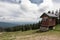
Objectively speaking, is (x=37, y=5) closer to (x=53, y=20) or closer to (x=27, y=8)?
(x=27, y=8)

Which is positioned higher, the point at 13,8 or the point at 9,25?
the point at 13,8

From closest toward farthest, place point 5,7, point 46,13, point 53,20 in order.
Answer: point 5,7
point 46,13
point 53,20

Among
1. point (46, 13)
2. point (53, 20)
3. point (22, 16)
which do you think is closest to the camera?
point (22, 16)

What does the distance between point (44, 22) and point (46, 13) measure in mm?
1427

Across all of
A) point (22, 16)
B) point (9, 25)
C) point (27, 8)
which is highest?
point (27, 8)

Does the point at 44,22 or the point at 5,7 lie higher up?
the point at 5,7

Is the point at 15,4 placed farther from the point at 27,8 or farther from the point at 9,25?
the point at 9,25

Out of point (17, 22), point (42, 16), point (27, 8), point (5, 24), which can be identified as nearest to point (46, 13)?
point (42, 16)

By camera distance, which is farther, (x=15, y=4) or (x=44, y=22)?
(x=44, y=22)

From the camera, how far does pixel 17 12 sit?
16.7 metres

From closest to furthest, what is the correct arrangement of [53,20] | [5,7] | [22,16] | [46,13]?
1. [5,7]
2. [22,16]
3. [46,13]
4. [53,20]

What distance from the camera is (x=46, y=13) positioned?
19.0 metres

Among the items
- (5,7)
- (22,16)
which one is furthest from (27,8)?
(5,7)

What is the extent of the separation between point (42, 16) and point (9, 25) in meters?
5.33
